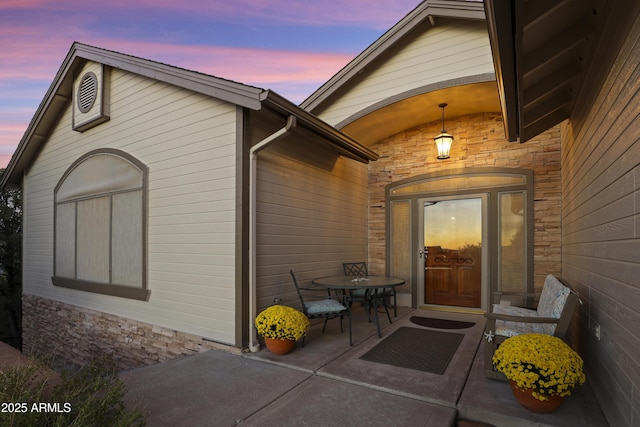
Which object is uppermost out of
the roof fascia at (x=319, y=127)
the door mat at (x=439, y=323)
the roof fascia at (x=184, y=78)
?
the roof fascia at (x=184, y=78)

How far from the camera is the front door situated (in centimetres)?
571

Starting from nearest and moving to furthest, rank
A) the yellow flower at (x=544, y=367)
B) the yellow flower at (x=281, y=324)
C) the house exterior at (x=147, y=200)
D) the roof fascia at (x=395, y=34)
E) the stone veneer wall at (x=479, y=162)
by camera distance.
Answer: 1. the yellow flower at (x=544, y=367)
2. the yellow flower at (x=281, y=324)
3. the house exterior at (x=147, y=200)
4. the roof fascia at (x=395, y=34)
5. the stone veneer wall at (x=479, y=162)

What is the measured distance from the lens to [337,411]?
2568mm

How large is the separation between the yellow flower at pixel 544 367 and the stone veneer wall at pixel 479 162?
10.3 ft

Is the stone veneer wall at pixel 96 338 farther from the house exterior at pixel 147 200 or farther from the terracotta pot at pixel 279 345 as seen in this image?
the terracotta pot at pixel 279 345

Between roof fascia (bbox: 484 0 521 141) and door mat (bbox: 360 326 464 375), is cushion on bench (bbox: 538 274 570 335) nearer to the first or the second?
door mat (bbox: 360 326 464 375)

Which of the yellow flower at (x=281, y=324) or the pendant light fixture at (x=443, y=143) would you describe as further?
the pendant light fixture at (x=443, y=143)

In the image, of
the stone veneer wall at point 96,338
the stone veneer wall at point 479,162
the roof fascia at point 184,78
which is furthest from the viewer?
the stone veneer wall at point 479,162

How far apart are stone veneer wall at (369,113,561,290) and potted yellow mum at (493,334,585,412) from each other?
3.12 metres

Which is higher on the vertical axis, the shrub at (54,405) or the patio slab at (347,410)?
the shrub at (54,405)

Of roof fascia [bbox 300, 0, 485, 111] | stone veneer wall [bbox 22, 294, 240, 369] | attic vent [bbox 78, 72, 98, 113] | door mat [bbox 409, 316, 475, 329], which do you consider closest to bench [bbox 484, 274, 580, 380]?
door mat [bbox 409, 316, 475, 329]

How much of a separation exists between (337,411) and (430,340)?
208 cm

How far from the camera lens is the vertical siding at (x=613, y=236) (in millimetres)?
1885

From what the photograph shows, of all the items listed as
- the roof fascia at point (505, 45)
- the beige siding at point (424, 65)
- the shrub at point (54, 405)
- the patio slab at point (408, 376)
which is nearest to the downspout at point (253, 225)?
the patio slab at point (408, 376)
